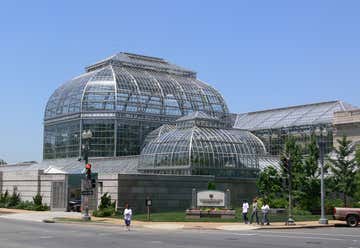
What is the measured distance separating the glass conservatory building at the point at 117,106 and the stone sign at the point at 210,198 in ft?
100

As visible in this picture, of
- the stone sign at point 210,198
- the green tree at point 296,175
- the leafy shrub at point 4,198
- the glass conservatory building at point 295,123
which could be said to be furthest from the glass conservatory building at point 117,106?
the stone sign at point 210,198

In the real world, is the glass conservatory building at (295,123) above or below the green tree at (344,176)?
above

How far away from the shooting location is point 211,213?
43.2 metres

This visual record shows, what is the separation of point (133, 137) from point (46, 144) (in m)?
14.1

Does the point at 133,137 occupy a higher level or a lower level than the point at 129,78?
lower

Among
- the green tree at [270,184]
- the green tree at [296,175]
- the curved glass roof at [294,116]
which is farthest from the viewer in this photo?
the curved glass roof at [294,116]

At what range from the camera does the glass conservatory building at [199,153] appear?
54.2 metres

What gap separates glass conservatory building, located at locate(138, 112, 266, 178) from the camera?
5425 cm

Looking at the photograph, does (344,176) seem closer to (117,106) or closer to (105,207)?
(105,207)

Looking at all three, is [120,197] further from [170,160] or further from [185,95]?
[185,95]

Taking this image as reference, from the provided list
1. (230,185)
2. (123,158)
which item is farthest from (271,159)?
(123,158)

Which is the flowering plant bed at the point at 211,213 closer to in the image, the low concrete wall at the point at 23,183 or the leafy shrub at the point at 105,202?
the leafy shrub at the point at 105,202

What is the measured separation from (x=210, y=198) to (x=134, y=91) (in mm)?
33838

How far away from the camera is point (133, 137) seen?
74.8 metres
